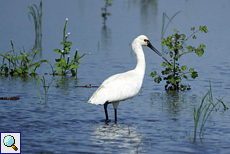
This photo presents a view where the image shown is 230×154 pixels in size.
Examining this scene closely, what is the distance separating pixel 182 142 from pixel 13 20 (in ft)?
51.2

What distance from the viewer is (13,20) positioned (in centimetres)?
2328

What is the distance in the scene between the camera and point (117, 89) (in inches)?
394

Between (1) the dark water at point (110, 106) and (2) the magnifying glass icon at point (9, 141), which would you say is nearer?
(2) the magnifying glass icon at point (9, 141)

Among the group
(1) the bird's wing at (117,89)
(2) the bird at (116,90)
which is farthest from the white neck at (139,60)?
(1) the bird's wing at (117,89)

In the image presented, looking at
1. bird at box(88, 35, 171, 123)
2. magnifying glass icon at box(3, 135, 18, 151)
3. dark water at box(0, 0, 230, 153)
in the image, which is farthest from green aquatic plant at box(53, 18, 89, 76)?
magnifying glass icon at box(3, 135, 18, 151)

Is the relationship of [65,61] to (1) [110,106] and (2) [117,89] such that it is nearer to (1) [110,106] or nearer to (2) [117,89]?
(1) [110,106]

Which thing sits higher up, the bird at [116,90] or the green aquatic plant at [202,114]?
the bird at [116,90]

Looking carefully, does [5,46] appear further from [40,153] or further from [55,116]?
[40,153]

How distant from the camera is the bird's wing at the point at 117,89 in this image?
9.84 m

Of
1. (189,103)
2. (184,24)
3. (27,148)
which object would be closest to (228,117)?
(189,103)

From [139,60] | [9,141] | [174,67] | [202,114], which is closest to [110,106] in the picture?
[139,60]

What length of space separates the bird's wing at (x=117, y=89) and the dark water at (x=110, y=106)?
0.44 metres

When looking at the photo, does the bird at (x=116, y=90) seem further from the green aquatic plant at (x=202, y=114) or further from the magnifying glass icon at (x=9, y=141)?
the magnifying glass icon at (x=9, y=141)

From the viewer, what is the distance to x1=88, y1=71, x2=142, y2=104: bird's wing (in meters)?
9.84
